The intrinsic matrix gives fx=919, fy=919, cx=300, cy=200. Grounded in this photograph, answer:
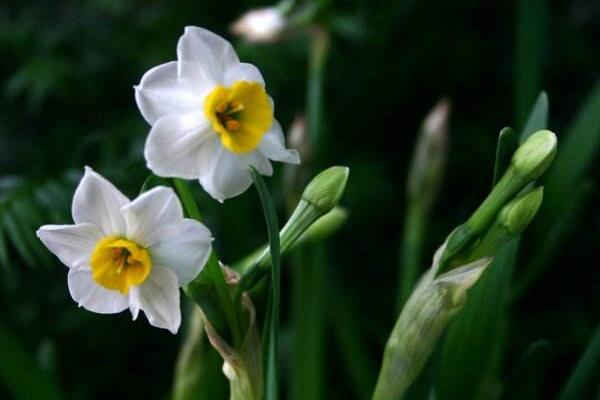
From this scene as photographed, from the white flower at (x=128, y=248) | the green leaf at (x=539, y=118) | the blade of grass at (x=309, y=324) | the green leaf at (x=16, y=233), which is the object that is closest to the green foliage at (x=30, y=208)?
the green leaf at (x=16, y=233)

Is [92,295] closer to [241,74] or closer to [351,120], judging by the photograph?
[241,74]

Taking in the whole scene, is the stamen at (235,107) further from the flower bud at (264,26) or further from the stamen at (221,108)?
the flower bud at (264,26)

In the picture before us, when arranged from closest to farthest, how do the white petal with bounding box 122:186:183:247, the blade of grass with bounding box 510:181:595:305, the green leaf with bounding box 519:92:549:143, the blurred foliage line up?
1. the white petal with bounding box 122:186:183:247
2. the green leaf with bounding box 519:92:549:143
3. the blade of grass with bounding box 510:181:595:305
4. the blurred foliage

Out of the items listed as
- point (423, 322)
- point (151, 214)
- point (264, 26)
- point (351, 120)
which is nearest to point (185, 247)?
point (151, 214)

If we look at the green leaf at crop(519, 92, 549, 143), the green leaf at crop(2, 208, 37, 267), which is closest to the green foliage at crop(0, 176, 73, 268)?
the green leaf at crop(2, 208, 37, 267)

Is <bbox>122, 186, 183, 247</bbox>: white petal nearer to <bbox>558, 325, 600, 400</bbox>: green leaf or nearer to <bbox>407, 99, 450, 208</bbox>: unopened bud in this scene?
<bbox>558, 325, 600, 400</bbox>: green leaf

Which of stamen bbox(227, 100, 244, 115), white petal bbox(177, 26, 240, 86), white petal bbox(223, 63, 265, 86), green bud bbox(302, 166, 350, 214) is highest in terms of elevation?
white petal bbox(177, 26, 240, 86)

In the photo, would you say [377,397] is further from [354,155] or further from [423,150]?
[354,155]
